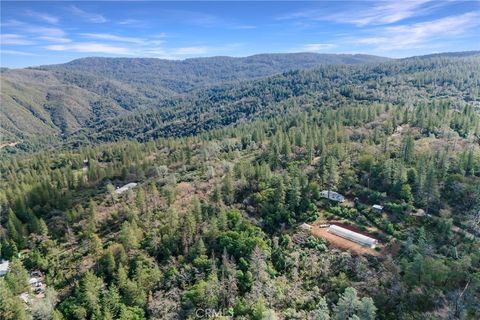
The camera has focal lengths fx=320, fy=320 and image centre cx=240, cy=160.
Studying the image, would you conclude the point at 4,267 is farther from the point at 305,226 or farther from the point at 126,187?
the point at 305,226

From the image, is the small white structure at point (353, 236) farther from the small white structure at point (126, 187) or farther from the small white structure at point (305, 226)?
the small white structure at point (126, 187)

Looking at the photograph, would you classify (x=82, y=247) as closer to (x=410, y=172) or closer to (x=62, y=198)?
(x=62, y=198)

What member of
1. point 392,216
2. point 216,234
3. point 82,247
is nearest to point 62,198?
point 82,247

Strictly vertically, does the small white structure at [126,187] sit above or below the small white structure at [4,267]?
above

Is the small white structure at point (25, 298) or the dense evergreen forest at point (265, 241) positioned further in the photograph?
the small white structure at point (25, 298)

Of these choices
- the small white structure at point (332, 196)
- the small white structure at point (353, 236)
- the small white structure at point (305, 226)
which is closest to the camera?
the small white structure at point (353, 236)

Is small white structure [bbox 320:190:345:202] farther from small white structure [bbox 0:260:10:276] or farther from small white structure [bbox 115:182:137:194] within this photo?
small white structure [bbox 0:260:10:276]

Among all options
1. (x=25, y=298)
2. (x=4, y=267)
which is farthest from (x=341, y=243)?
(x=4, y=267)

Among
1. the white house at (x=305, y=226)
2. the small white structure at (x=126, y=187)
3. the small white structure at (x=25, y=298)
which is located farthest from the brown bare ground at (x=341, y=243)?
the small white structure at (x=126, y=187)
